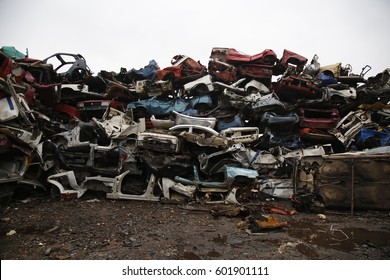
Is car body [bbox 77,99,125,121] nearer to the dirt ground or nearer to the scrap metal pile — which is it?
the scrap metal pile

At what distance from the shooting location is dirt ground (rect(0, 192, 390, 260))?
3186 mm

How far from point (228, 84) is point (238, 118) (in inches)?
82.7

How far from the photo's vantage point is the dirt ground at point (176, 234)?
319 centimetres

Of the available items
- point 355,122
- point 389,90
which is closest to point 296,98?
point 355,122

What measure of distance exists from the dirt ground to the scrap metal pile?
56 cm

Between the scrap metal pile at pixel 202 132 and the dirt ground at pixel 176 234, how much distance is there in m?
0.56

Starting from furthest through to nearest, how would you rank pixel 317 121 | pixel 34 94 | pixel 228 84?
pixel 228 84, pixel 317 121, pixel 34 94

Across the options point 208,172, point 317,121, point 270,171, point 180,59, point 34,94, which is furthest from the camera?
point 180,59

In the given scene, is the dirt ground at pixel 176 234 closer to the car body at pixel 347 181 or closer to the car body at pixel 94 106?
the car body at pixel 347 181

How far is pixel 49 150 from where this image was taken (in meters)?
6.59

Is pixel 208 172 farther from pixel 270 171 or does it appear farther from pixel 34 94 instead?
pixel 34 94

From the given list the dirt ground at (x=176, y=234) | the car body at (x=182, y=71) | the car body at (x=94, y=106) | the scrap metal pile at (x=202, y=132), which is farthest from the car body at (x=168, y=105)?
the dirt ground at (x=176, y=234)

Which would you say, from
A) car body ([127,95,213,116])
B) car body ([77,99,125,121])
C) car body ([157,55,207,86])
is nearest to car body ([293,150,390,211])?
car body ([127,95,213,116])

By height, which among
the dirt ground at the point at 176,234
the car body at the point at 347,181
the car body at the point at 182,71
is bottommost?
the dirt ground at the point at 176,234
